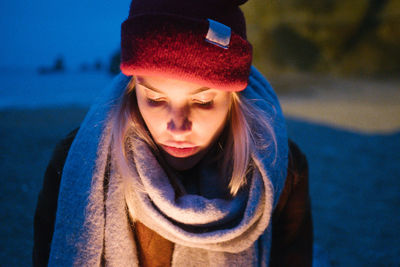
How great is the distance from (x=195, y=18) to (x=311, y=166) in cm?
247

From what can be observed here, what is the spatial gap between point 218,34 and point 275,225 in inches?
32.3

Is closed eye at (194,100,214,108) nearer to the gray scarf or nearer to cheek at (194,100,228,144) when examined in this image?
cheek at (194,100,228,144)

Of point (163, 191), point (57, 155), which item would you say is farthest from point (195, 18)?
point (57, 155)

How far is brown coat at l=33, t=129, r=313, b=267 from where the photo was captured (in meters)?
1.03

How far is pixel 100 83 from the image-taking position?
6.35 m

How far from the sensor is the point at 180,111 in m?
0.90

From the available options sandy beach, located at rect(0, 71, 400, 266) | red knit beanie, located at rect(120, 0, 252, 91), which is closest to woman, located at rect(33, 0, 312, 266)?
red knit beanie, located at rect(120, 0, 252, 91)

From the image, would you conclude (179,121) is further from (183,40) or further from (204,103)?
(183,40)

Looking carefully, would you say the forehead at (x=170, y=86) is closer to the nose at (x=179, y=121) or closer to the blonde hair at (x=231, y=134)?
the nose at (x=179, y=121)

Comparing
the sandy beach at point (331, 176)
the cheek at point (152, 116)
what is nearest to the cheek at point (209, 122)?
the cheek at point (152, 116)

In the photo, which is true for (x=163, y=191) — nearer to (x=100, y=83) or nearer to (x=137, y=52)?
(x=137, y=52)

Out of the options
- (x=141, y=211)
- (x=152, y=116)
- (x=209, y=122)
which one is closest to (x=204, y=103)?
(x=209, y=122)

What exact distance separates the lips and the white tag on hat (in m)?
0.35

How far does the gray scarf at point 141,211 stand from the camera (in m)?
0.92
